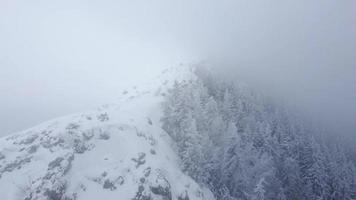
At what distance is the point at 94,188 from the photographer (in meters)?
25.8

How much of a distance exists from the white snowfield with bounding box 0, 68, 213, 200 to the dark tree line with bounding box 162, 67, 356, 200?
259 centimetres

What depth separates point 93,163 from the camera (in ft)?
92.1

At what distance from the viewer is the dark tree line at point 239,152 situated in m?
34.3

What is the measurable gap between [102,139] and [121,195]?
7.07 m

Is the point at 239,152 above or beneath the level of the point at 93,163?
beneath

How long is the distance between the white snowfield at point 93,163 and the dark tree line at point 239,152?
2594 millimetres

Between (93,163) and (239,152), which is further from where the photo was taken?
(239,152)

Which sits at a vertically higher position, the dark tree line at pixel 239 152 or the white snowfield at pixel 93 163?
the white snowfield at pixel 93 163

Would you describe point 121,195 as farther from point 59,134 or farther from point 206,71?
point 206,71

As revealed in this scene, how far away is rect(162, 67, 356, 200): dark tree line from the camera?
113 feet

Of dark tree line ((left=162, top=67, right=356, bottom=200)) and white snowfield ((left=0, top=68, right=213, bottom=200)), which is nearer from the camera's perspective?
white snowfield ((left=0, top=68, right=213, bottom=200))

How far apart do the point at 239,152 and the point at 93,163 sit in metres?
17.9

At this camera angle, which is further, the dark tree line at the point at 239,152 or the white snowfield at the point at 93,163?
the dark tree line at the point at 239,152

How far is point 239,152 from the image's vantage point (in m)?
→ 37.9
